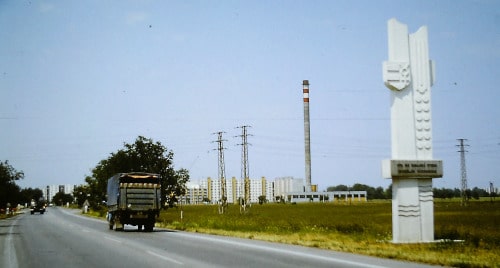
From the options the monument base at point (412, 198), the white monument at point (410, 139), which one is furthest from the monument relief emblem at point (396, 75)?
the monument base at point (412, 198)

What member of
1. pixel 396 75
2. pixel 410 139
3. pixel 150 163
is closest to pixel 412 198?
pixel 410 139

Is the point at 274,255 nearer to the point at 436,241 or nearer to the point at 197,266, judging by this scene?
the point at 197,266

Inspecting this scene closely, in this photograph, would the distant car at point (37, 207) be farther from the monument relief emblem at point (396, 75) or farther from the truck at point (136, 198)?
the monument relief emblem at point (396, 75)

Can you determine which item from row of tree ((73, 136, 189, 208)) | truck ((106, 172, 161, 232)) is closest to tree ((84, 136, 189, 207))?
row of tree ((73, 136, 189, 208))

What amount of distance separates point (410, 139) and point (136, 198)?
56.6 feet

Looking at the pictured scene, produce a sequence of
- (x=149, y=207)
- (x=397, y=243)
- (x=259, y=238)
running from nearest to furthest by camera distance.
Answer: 1. (x=397, y=243)
2. (x=259, y=238)
3. (x=149, y=207)

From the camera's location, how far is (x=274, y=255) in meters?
16.6

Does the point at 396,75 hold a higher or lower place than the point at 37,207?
higher

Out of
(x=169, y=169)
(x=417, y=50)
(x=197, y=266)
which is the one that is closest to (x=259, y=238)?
(x=417, y=50)

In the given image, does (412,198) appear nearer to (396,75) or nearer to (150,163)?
(396,75)

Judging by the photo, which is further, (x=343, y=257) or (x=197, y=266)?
(x=343, y=257)

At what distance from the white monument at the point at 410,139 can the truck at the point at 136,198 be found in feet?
52.0

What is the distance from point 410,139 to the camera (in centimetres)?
2194

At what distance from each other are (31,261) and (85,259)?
143cm
